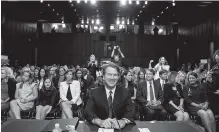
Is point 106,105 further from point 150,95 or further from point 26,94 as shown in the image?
point 26,94

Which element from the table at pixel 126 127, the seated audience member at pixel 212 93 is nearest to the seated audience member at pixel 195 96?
the seated audience member at pixel 212 93

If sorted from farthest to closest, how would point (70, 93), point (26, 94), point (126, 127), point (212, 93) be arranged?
point (70, 93) < point (26, 94) < point (212, 93) < point (126, 127)

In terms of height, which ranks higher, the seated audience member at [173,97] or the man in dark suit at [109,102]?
the man in dark suit at [109,102]

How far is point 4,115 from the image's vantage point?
465 centimetres

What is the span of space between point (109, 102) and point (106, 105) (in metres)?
0.10

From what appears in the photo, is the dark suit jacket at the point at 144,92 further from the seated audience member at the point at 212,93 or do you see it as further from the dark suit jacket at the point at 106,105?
the dark suit jacket at the point at 106,105

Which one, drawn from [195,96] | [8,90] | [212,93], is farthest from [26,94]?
[212,93]

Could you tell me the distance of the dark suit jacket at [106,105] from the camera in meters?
2.36

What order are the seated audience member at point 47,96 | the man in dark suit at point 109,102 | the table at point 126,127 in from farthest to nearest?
1. the seated audience member at point 47,96
2. the man in dark suit at point 109,102
3. the table at point 126,127

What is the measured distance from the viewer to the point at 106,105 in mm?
2381

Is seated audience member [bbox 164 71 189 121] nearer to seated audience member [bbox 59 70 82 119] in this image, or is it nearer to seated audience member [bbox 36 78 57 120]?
seated audience member [bbox 59 70 82 119]

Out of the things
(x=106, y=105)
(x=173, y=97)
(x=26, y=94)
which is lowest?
(x=173, y=97)

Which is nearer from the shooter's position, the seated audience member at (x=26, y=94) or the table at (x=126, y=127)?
the table at (x=126, y=127)

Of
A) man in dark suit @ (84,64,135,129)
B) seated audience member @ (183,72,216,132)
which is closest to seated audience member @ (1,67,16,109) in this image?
man in dark suit @ (84,64,135,129)
